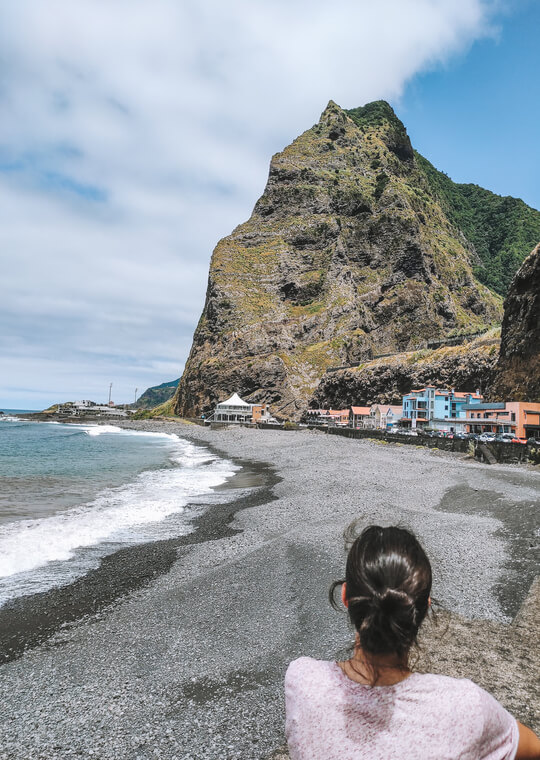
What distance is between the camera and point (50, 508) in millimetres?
14641

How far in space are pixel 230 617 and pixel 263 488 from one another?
12.4 m

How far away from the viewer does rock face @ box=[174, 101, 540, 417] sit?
93.2 meters

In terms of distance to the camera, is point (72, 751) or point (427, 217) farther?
point (427, 217)

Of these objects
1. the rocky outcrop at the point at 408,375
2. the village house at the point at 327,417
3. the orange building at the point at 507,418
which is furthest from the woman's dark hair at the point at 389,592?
the village house at the point at 327,417

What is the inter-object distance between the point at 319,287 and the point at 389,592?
103776 millimetres

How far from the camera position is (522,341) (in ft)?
128

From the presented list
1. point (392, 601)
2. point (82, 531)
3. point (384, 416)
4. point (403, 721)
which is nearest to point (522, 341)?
point (384, 416)

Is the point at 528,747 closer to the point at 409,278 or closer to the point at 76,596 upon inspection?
the point at 76,596

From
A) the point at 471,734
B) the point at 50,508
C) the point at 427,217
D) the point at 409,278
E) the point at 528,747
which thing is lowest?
the point at 50,508

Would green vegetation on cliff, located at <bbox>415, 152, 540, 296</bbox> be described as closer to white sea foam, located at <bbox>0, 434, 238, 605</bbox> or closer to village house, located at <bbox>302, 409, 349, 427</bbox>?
village house, located at <bbox>302, 409, 349, 427</bbox>

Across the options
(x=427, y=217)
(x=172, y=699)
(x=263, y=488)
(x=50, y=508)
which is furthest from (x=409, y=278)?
(x=172, y=699)

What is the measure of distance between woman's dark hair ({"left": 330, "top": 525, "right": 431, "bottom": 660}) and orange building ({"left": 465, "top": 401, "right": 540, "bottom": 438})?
1539 inches

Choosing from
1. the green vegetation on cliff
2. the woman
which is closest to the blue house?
the woman

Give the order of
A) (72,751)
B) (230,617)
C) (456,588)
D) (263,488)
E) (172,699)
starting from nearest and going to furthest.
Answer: (72,751) < (172,699) < (230,617) < (456,588) < (263,488)
